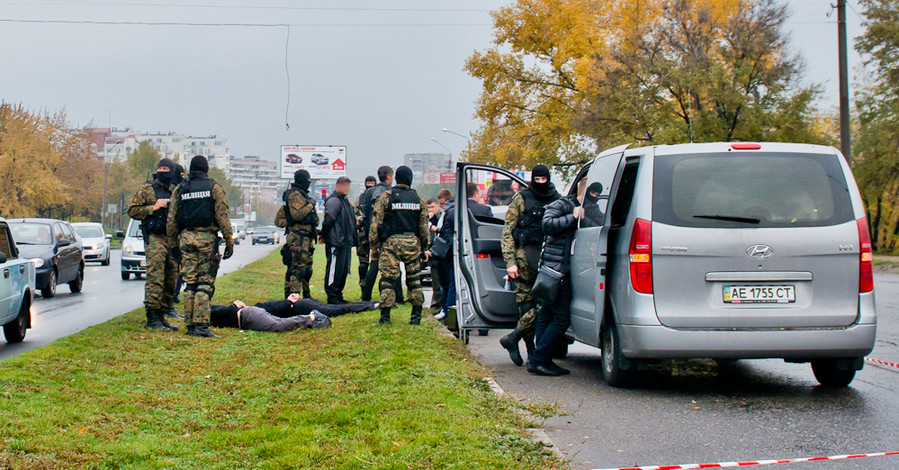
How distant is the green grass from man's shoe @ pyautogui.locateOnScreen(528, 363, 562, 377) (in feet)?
1.69

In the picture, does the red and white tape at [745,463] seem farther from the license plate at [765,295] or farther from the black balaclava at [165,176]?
the black balaclava at [165,176]

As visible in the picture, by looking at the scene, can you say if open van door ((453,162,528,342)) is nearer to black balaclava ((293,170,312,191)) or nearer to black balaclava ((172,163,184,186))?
black balaclava ((293,170,312,191))

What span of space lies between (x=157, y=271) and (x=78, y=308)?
562 centimetres

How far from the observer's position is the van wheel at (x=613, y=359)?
6949 millimetres

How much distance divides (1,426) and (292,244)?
7.98 meters

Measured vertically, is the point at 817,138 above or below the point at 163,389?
above

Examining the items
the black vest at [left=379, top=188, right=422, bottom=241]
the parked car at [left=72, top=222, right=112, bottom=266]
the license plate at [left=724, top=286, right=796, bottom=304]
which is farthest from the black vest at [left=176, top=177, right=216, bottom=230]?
the parked car at [left=72, top=222, right=112, bottom=266]

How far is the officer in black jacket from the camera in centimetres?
1346

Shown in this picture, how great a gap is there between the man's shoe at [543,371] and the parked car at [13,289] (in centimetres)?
582

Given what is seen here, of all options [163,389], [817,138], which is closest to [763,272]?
[163,389]

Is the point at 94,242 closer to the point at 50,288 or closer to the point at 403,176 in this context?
the point at 50,288

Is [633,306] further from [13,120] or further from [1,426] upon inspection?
[13,120]

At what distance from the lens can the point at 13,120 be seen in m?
58.3

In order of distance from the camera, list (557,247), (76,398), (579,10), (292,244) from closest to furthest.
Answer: (76,398) → (557,247) → (292,244) → (579,10)
